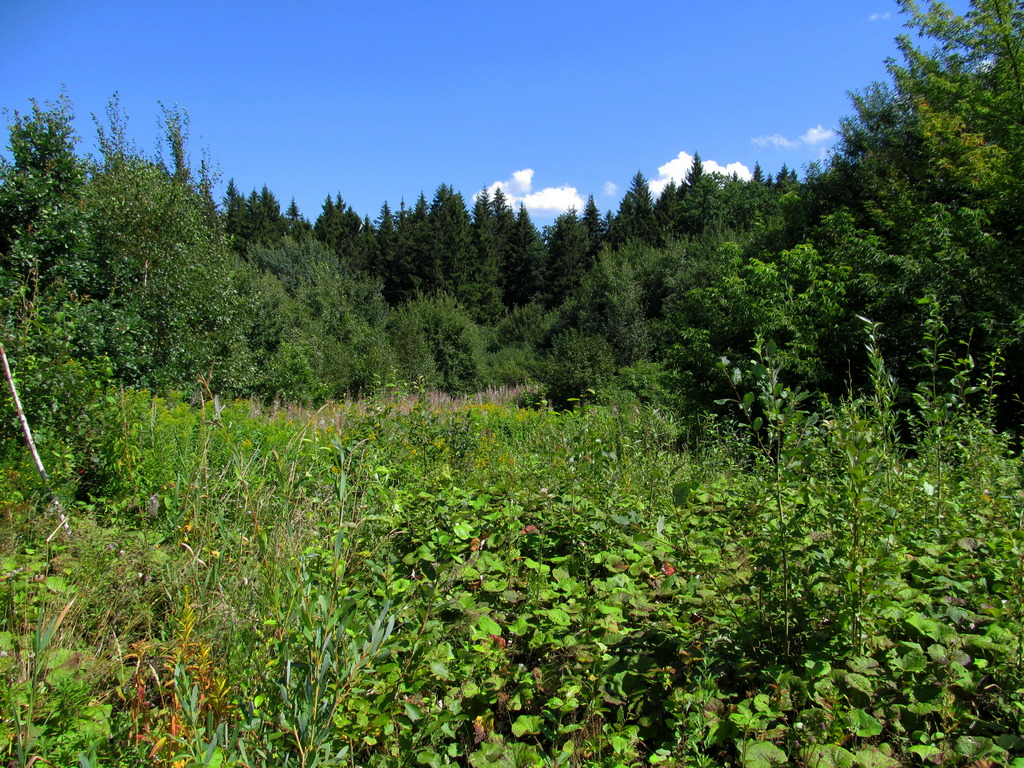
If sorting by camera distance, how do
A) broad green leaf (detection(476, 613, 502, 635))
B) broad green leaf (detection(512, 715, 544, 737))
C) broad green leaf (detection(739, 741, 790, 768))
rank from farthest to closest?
1. broad green leaf (detection(476, 613, 502, 635))
2. broad green leaf (detection(512, 715, 544, 737))
3. broad green leaf (detection(739, 741, 790, 768))

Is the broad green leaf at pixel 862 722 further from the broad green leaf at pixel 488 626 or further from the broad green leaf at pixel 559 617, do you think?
the broad green leaf at pixel 488 626

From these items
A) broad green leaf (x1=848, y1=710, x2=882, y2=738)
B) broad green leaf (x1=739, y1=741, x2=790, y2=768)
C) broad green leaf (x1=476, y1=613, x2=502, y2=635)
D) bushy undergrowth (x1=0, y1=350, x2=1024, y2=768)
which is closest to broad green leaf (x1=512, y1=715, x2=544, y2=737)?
bushy undergrowth (x1=0, y1=350, x2=1024, y2=768)

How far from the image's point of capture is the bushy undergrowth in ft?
4.53

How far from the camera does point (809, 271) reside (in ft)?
29.7

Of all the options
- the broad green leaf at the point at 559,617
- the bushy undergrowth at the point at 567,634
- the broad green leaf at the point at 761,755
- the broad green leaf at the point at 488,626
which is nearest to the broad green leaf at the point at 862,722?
the bushy undergrowth at the point at 567,634

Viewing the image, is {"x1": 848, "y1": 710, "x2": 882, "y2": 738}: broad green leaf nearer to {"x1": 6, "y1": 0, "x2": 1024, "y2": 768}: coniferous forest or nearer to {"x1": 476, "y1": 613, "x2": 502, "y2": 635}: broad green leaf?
{"x1": 6, "y1": 0, "x2": 1024, "y2": 768}: coniferous forest

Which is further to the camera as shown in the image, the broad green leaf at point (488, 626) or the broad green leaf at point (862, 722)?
the broad green leaf at point (488, 626)

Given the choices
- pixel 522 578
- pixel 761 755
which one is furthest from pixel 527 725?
pixel 522 578

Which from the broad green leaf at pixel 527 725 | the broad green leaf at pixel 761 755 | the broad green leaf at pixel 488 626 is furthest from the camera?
the broad green leaf at pixel 488 626

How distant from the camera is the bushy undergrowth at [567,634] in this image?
4.53 feet

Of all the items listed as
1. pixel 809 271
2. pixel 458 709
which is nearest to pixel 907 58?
pixel 809 271

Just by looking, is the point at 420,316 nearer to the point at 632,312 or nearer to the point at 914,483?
the point at 632,312

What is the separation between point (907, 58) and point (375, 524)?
A: 15.8 metres

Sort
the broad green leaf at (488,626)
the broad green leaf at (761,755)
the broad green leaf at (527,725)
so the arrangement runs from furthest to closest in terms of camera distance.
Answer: the broad green leaf at (488,626)
the broad green leaf at (527,725)
the broad green leaf at (761,755)
